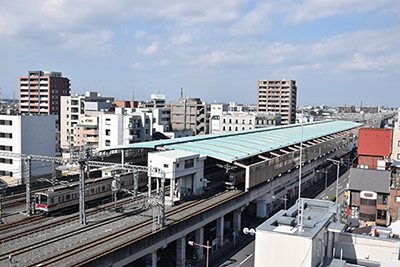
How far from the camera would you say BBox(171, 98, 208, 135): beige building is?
84375mm

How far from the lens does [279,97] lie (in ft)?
362

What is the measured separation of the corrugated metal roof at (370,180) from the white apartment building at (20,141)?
36.0 m

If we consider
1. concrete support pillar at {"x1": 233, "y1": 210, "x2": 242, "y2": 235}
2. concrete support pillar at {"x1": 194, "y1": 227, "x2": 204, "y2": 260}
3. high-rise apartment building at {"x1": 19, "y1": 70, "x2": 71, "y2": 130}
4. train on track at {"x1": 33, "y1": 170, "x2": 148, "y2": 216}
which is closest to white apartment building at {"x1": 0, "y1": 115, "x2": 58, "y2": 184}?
train on track at {"x1": 33, "y1": 170, "x2": 148, "y2": 216}

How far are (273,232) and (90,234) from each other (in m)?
13.6

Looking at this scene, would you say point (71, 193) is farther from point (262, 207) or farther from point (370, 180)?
point (370, 180)

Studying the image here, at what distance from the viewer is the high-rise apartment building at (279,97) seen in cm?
10881

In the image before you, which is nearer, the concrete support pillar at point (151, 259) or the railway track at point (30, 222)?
the concrete support pillar at point (151, 259)

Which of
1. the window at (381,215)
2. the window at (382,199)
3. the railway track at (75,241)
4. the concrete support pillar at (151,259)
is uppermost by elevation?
the railway track at (75,241)

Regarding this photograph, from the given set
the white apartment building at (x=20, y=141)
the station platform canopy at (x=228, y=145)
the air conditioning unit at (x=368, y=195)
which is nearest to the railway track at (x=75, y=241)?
the station platform canopy at (x=228, y=145)

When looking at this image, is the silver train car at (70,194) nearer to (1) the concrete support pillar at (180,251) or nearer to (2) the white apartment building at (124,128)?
(1) the concrete support pillar at (180,251)

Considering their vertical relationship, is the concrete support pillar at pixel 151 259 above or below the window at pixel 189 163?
below

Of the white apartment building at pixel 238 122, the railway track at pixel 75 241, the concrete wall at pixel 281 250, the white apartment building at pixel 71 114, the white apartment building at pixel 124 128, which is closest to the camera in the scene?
the concrete wall at pixel 281 250

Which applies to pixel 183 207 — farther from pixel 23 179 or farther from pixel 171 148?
pixel 23 179

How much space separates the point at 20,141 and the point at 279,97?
80.0 metres
